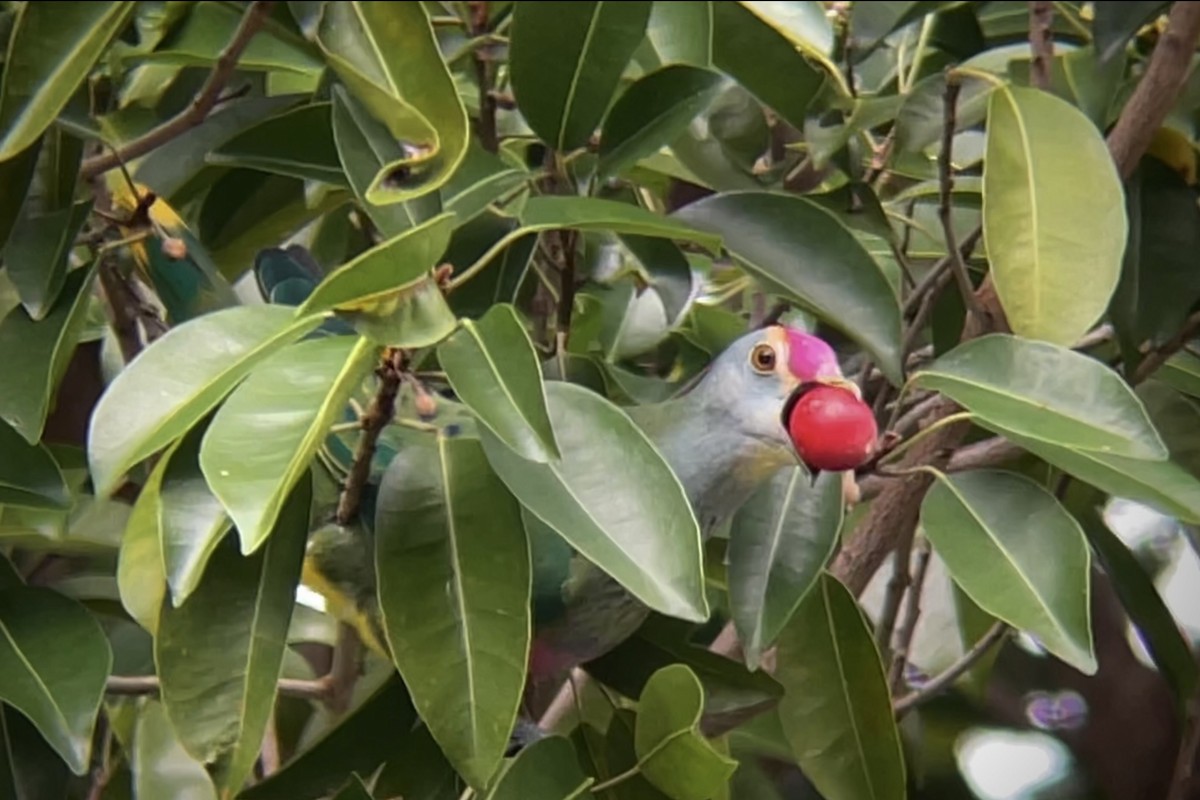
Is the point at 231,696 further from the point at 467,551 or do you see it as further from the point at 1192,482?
the point at 1192,482

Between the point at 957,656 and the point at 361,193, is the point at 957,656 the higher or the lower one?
the lower one

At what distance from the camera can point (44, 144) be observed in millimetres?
610

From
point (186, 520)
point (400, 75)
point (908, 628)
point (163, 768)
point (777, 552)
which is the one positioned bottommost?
point (908, 628)

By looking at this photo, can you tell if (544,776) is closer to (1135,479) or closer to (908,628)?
(1135,479)

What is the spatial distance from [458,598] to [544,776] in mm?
95

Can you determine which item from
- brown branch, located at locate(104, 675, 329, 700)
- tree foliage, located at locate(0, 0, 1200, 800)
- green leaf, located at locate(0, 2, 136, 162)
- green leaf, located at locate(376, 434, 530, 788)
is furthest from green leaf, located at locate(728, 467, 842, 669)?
green leaf, located at locate(0, 2, 136, 162)

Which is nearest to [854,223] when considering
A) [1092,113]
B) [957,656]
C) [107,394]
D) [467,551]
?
[1092,113]

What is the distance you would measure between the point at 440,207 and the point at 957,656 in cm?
70

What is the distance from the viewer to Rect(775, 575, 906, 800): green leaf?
659 mm

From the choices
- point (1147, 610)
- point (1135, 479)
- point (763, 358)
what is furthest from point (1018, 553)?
point (1147, 610)

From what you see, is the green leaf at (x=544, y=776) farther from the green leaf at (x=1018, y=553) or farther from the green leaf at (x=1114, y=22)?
the green leaf at (x=1114, y=22)

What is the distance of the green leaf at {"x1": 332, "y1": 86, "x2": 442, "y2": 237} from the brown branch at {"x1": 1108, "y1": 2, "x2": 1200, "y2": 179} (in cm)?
27

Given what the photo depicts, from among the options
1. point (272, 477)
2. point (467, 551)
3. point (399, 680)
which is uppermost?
point (272, 477)

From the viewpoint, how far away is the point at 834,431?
573 mm
